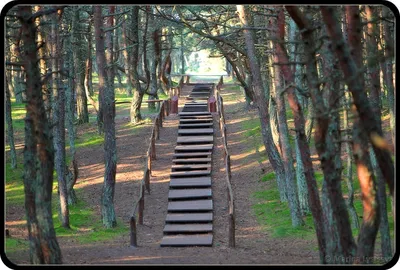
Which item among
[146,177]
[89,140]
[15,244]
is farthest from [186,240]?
[89,140]

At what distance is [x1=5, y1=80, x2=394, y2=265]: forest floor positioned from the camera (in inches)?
592

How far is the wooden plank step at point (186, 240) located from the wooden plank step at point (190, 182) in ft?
13.3

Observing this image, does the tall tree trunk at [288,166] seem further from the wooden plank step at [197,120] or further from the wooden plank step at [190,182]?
the wooden plank step at [197,120]

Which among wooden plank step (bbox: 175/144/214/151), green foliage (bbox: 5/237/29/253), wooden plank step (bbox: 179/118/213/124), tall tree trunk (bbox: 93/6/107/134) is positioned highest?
tall tree trunk (bbox: 93/6/107/134)

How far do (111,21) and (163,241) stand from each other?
15799mm

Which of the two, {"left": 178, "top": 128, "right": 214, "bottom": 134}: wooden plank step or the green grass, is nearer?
{"left": 178, "top": 128, "right": 214, "bottom": 134}: wooden plank step

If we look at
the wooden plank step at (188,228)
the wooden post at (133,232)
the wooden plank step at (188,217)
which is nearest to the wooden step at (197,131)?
the wooden plank step at (188,217)

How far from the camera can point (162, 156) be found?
26500mm

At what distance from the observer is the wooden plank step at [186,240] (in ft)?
56.7

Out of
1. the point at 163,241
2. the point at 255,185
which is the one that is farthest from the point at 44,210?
the point at 255,185

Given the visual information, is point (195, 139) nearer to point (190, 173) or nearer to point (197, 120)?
point (197, 120)

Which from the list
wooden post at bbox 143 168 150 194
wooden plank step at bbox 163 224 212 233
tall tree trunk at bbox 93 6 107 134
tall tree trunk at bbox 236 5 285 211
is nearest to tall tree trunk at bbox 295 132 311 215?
tall tree trunk at bbox 236 5 285 211

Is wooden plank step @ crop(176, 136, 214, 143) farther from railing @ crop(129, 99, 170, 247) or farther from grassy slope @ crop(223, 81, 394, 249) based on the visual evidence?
grassy slope @ crop(223, 81, 394, 249)
